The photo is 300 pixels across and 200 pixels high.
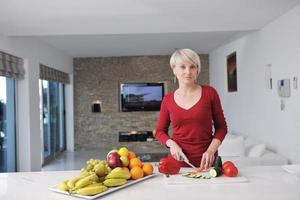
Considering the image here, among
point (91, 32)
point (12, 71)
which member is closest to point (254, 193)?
point (91, 32)

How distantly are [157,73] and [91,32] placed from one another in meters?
4.60

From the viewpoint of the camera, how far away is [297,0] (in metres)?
3.71

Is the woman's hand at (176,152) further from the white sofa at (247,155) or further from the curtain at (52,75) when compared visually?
the curtain at (52,75)

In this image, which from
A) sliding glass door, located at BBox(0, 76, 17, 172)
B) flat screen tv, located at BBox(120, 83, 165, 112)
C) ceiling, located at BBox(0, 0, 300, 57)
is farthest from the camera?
flat screen tv, located at BBox(120, 83, 165, 112)

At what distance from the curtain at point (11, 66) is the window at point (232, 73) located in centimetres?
398

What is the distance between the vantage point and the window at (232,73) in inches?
274

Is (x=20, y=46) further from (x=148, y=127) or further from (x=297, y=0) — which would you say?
(x=148, y=127)

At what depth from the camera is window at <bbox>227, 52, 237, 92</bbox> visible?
6.95 m

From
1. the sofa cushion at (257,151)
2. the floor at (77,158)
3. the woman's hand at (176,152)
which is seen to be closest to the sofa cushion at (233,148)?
the sofa cushion at (257,151)

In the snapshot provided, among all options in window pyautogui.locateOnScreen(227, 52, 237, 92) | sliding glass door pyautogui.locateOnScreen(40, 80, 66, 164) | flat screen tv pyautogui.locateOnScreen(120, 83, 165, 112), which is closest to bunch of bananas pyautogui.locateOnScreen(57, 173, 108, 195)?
sliding glass door pyautogui.locateOnScreen(40, 80, 66, 164)

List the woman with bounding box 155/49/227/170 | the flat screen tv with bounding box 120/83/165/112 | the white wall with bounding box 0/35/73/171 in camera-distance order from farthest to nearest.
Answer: the flat screen tv with bounding box 120/83/165/112 < the white wall with bounding box 0/35/73/171 < the woman with bounding box 155/49/227/170

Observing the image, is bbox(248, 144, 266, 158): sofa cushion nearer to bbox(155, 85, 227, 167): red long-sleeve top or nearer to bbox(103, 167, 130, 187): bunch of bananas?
bbox(155, 85, 227, 167): red long-sleeve top

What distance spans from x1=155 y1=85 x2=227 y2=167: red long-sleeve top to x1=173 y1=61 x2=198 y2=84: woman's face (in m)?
0.16

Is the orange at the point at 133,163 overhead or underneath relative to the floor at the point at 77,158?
overhead
